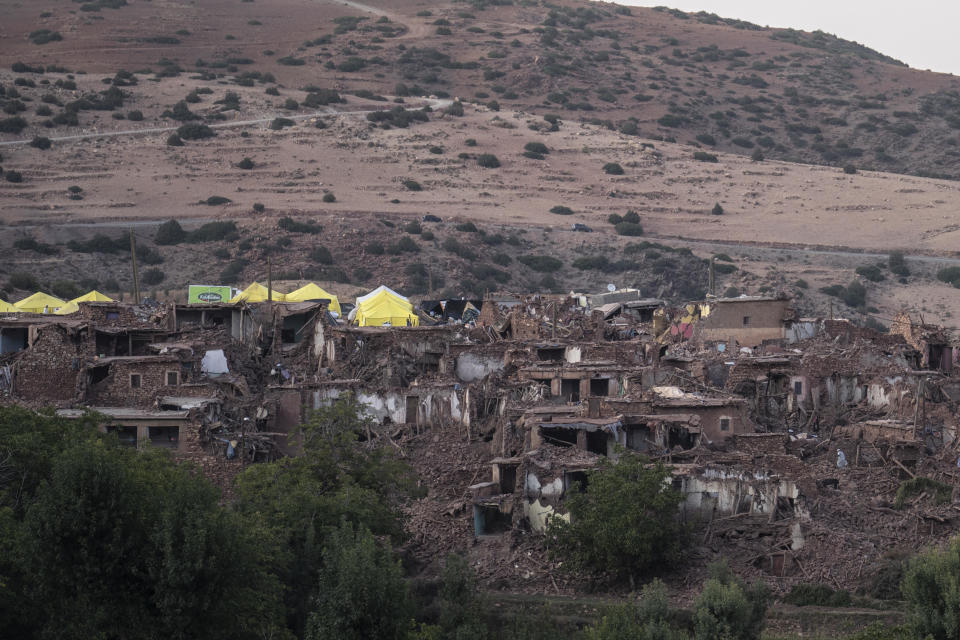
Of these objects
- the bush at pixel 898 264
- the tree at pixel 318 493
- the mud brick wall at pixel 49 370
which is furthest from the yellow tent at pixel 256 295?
the bush at pixel 898 264

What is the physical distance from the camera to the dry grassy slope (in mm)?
110750

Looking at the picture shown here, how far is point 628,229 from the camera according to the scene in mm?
79125

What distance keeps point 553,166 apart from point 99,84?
1263 inches

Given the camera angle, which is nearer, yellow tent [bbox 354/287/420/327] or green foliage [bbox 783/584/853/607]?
green foliage [bbox 783/584/853/607]

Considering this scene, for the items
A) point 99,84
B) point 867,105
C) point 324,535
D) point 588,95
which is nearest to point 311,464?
point 324,535

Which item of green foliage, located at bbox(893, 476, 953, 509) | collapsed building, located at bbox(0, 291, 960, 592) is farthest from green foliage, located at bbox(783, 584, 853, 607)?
green foliage, located at bbox(893, 476, 953, 509)

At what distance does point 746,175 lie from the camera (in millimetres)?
→ 93812

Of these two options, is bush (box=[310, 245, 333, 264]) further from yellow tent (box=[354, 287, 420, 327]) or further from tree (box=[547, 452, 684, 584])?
tree (box=[547, 452, 684, 584])

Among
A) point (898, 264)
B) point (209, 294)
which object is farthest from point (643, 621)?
point (898, 264)

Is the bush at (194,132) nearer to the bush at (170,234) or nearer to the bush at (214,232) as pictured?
the bush at (170,234)

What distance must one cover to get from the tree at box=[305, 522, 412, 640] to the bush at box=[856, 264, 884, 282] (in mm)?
53606

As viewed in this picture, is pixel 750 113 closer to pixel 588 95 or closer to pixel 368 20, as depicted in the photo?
pixel 588 95

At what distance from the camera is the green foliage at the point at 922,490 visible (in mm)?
24797

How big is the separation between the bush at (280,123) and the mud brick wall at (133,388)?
223 feet
